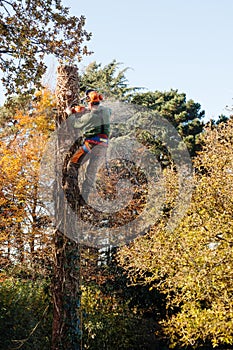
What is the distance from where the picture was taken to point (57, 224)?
4246 millimetres

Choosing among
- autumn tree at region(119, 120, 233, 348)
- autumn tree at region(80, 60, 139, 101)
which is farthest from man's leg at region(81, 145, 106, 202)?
autumn tree at region(80, 60, 139, 101)

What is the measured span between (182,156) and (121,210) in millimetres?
3327

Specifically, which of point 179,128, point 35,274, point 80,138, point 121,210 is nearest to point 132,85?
point 179,128

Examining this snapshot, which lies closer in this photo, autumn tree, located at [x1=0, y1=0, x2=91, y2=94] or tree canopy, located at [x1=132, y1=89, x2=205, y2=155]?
autumn tree, located at [x1=0, y1=0, x2=91, y2=94]

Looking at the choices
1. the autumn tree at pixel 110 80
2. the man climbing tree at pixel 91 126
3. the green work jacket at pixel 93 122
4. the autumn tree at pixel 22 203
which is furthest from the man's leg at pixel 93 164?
the autumn tree at pixel 110 80

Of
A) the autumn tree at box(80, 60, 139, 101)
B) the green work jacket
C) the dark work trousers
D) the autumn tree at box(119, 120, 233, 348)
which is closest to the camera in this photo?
the green work jacket

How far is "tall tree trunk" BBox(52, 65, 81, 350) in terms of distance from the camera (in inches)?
163

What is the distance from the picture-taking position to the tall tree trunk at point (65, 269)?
414 centimetres

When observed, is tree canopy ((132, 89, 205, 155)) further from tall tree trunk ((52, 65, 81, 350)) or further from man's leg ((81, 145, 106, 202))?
tall tree trunk ((52, 65, 81, 350))

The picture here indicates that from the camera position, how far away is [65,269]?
4.17 meters

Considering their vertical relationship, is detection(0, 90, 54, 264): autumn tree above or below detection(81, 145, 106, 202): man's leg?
above

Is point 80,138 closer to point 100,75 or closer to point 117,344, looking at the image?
point 117,344

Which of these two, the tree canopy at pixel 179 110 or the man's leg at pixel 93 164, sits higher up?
the tree canopy at pixel 179 110

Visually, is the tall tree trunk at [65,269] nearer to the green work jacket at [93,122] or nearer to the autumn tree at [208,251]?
the green work jacket at [93,122]
